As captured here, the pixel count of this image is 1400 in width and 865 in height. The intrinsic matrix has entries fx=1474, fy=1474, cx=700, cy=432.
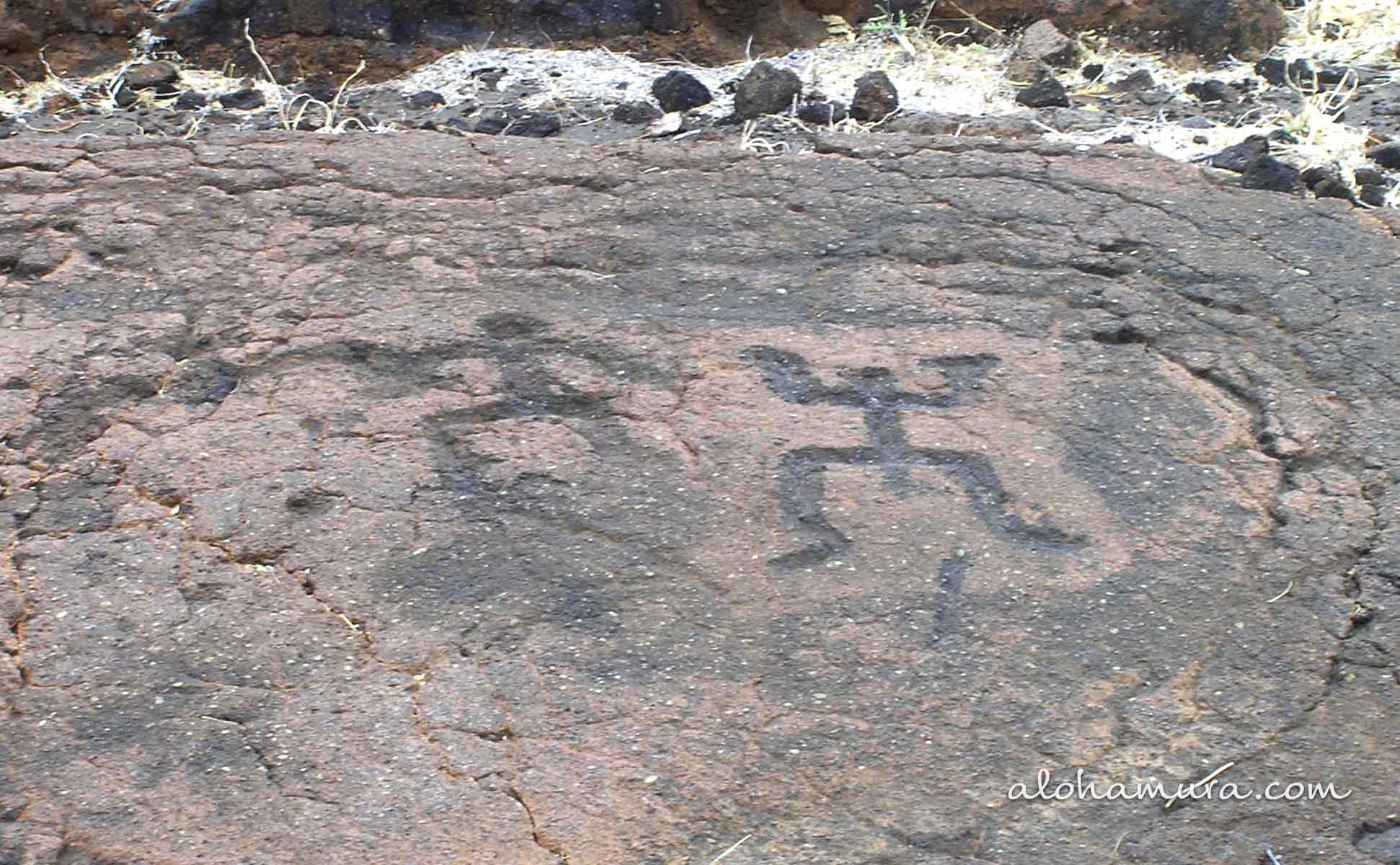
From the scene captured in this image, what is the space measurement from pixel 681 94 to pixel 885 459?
1.70 metres

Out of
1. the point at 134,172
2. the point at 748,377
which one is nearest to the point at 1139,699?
the point at 748,377

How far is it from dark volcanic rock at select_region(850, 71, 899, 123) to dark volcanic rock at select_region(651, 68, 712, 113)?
416 millimetres

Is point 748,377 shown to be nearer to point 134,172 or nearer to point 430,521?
point 430,521

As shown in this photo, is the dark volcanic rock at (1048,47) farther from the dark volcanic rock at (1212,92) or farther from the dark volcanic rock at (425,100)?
the dark volcanic rock at (425,100)

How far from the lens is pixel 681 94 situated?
404 centimetres

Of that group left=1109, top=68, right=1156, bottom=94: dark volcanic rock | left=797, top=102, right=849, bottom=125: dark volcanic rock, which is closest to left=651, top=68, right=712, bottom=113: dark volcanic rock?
left=797, top=102, right=849, bottom=125: dark volcanic rock

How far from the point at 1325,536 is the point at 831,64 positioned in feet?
7.47

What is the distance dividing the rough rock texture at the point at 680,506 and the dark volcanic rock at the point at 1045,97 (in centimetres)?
57

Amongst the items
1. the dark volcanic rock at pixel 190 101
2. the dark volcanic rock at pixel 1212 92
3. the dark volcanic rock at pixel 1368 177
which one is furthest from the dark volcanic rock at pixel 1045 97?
the dark volcanic rock at pixel 190 101

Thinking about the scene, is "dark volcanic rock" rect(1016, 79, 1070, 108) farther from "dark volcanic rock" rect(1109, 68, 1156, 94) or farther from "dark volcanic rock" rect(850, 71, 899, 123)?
"dark volcanic rock" rect(850, 71, 899, 123)

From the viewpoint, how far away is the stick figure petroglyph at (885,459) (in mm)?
2537

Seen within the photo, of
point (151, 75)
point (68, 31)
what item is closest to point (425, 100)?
point (151, 75)

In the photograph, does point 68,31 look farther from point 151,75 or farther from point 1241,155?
point 1241,155

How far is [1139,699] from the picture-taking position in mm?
2279
